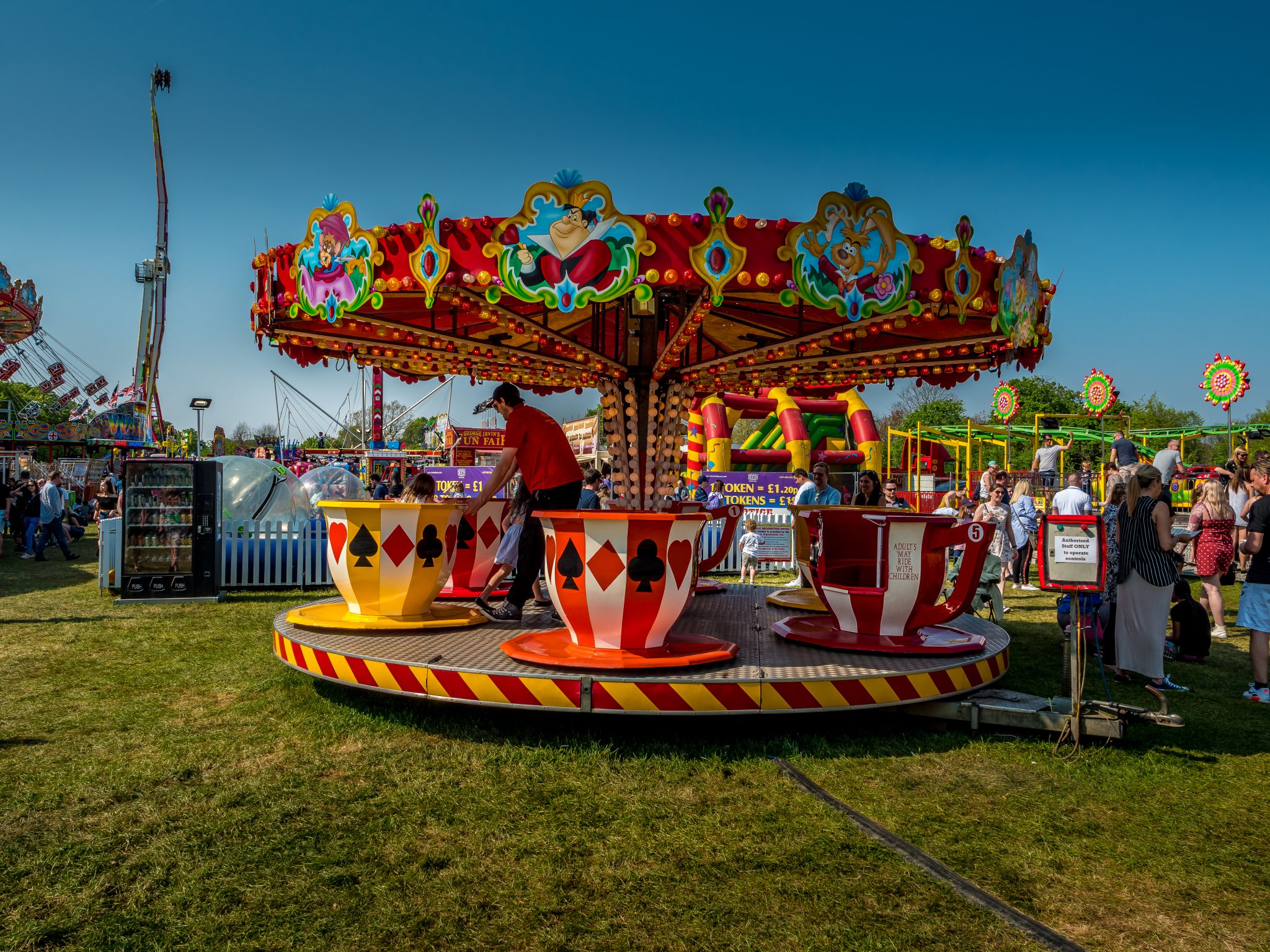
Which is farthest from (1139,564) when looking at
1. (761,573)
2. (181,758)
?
(761,573)

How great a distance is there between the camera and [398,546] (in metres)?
5.30

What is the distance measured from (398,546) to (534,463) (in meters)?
1.00

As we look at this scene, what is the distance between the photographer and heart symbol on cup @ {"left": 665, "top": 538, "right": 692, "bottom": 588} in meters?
4.40

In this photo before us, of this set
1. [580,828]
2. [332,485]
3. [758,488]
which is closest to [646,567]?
[580,828]

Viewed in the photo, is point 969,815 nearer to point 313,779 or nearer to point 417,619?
point 313,779

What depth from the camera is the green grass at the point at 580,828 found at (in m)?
2.46

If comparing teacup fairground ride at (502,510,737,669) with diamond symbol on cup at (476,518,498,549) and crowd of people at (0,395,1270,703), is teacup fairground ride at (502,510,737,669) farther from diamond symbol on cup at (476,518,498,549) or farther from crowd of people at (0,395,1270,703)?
diamond symbol on cup at (476,518,498,549)

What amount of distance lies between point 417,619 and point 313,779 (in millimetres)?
1983

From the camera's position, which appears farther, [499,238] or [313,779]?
[499,238]

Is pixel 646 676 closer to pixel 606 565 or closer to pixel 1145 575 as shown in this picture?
pixel 606 565

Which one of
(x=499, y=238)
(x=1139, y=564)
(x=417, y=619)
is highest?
(x=499, y=238)

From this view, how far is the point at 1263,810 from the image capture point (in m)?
3.44

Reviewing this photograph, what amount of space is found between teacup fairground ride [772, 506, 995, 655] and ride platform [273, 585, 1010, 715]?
0.19 meters

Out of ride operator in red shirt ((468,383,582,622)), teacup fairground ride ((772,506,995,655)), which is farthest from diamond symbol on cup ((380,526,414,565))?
teacup fairground ride ((772,506,995,655))
